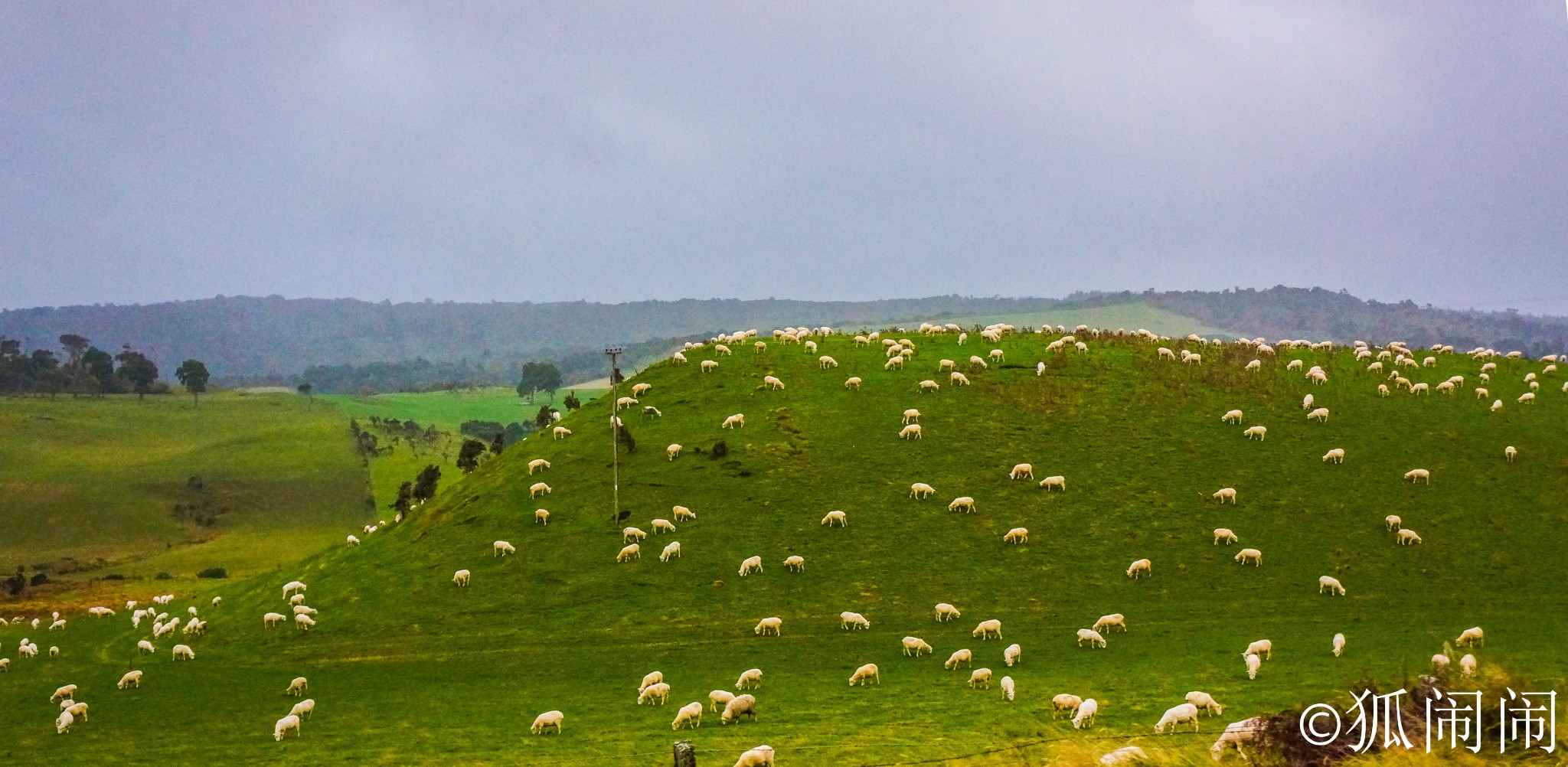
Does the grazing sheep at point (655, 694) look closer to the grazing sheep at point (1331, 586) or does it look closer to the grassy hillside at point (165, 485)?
the grazing sheep at point (1331, 586)

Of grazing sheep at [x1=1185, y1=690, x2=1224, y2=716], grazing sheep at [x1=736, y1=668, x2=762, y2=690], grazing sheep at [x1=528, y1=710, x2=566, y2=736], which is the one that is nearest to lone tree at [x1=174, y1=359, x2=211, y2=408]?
grazing sheep at [x1=736, y1=668, x2=762, y2=690]

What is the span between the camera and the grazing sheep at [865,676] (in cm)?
3259

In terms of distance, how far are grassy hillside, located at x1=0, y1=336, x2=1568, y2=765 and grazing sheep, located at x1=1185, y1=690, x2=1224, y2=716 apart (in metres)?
1.17

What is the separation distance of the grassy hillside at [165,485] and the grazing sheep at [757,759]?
77158 mm

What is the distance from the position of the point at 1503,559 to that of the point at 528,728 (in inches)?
1420

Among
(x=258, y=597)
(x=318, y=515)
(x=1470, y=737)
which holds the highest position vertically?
(x=1470, y=737)

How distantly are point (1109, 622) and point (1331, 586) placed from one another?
9073mm

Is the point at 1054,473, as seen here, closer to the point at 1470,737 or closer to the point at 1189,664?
the point at 1189,664

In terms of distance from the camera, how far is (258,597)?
1980 inches

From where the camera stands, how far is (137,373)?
179 m

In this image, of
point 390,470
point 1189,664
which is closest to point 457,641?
point 1189,664

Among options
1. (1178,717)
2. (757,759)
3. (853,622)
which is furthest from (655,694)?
(1178,717)

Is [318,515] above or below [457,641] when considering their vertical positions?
below

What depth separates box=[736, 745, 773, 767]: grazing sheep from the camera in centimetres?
2277
